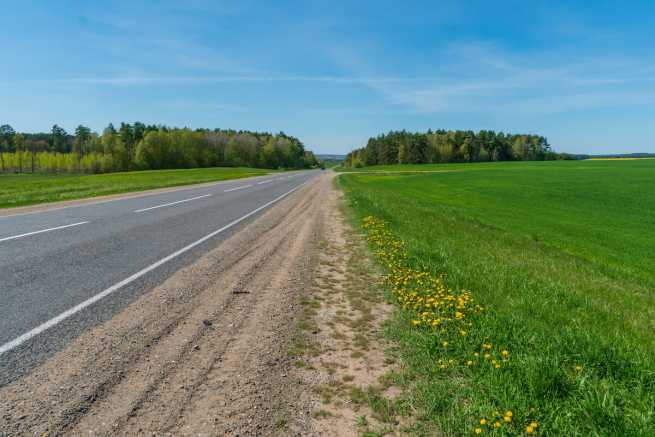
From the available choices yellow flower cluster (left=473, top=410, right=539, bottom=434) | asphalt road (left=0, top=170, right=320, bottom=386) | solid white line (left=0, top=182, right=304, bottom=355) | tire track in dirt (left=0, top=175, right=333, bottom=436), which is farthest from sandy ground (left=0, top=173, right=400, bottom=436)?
yellow flower cluster (left=473, top=410, right=539, bottom=434)

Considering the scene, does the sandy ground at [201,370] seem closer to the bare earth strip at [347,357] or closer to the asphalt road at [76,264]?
the bare earth strip at [347,357]

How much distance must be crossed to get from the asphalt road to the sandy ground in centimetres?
34

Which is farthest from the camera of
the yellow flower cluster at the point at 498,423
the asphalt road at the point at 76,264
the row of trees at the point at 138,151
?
the row of trees at the point at 138,151

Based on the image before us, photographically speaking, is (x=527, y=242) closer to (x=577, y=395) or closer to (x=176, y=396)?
(x=577, y=395)

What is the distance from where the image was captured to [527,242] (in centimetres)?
1162

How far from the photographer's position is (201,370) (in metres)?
3.42

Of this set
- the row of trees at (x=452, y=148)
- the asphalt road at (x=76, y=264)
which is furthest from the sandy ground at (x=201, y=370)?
the row of trees at (x=452, y=148)

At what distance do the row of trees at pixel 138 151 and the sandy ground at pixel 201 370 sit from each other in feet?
313

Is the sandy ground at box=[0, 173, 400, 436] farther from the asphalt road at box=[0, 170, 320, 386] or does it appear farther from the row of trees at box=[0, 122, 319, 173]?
the row of trees at box=[0, 122, 319, 173]

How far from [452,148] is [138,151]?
9829cm

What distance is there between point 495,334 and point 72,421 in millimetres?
4117

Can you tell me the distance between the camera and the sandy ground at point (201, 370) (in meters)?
2.75

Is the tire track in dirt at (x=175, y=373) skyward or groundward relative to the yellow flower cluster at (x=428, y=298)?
groundward

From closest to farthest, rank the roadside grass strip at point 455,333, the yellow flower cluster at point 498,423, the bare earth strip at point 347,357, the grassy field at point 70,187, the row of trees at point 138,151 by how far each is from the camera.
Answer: the yellow flower cluster at point 498,423
the roadside grass strip at point 455,333
the bare earth strip at point 347,357
the grassy field at point 70,187
the row of trees at point 138,151
